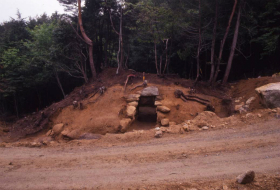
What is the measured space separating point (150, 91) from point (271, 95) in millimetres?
5320

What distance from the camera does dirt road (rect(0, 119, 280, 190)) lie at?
4645 millimetres

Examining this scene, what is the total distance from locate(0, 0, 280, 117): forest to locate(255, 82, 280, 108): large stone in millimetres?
3402

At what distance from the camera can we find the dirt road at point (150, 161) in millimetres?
4645

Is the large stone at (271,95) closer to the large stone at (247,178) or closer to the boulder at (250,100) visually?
the boulder at (250,100)

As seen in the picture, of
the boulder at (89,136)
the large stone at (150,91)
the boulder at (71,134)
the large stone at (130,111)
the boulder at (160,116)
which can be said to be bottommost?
the boulder at (71,134)

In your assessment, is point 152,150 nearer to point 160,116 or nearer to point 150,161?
point 150,161

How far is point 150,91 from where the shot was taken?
10.4 m

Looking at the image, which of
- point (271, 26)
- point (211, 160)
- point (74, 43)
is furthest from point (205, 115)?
point (74, 43)

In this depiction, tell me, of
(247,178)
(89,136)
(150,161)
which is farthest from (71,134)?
(247,178)

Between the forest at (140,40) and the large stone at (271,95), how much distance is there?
3402 millimetres

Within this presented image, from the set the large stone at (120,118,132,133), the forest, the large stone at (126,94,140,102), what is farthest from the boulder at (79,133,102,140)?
the forest

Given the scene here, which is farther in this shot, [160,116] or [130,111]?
[130,111]

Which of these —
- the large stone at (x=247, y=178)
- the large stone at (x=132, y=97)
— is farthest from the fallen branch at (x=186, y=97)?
the large stone at (x=247, y=178)

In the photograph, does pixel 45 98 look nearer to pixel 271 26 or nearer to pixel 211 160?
pixel 211 160
